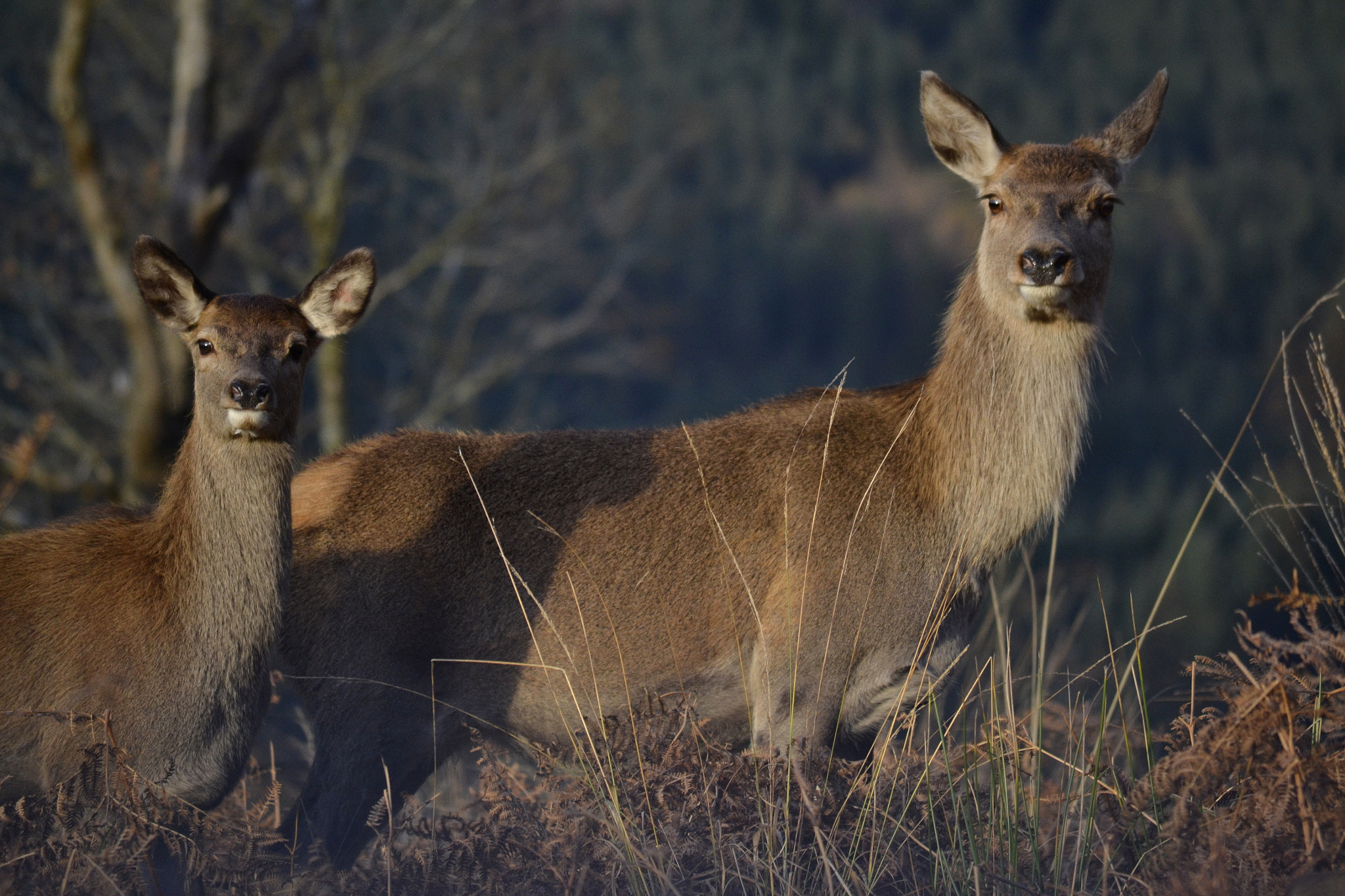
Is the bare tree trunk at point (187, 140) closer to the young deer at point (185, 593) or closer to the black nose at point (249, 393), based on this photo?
the young deer at point (185, 593)

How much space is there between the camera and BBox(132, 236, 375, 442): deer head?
4.71 m

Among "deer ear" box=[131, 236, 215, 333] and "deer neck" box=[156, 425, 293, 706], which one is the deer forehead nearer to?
"deer ear" box=[131, 236, 215, 333]

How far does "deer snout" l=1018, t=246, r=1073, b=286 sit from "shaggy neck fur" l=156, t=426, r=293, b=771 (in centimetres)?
326

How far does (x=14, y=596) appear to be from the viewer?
15.5 feet

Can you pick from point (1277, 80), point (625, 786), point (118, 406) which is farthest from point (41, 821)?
point (1277, 80)

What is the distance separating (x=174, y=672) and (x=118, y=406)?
417 inches

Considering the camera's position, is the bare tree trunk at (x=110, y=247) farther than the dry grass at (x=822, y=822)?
Yes

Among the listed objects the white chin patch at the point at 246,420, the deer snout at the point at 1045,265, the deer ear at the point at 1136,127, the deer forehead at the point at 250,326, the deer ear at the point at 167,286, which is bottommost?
the white chin patch at the point at 246,420

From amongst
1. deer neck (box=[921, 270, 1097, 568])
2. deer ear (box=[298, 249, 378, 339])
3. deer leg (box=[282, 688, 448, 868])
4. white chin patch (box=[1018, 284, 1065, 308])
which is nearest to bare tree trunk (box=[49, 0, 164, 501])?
deer ear (box=[298, 249, 378, 339])

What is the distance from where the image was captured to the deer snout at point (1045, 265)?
5258mm

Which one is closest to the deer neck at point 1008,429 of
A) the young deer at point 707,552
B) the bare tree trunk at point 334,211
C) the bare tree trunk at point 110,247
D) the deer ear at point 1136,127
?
the young deer at point 707,552

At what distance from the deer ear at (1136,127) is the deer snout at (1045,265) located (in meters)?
1.07

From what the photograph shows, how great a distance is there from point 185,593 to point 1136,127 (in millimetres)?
4925

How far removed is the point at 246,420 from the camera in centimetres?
468
